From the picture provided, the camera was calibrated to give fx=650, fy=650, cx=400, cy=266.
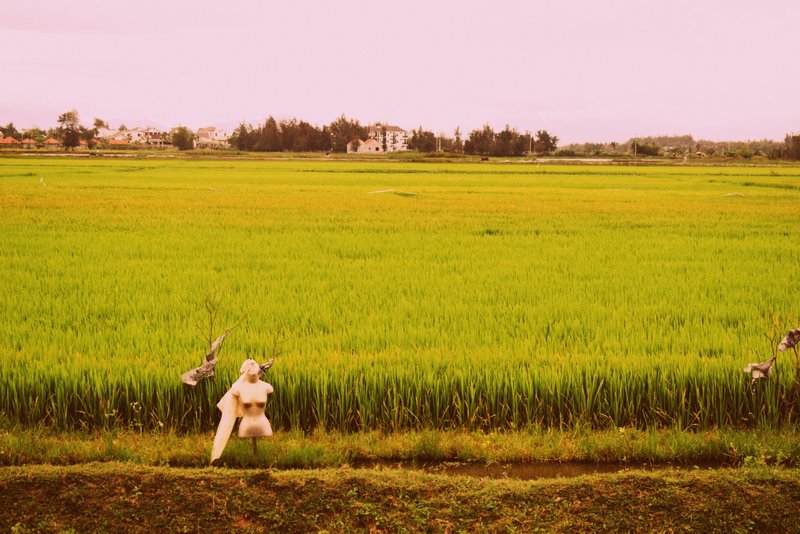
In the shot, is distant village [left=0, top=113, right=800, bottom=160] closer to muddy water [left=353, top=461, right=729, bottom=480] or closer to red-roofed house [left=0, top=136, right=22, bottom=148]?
red-roofed house [left=0, top=136, right=22, bottom=148]

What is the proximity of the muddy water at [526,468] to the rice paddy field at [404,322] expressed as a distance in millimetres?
384

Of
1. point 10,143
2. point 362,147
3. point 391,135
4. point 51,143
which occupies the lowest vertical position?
point 362,147

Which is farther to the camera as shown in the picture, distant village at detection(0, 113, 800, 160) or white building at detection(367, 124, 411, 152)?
white building at detection(367, 124, 411, 152)

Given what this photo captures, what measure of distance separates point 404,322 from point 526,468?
7.37 ft

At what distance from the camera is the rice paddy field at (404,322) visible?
376 centimetres

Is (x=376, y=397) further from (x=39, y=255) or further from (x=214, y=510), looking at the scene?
(x=39, y=255)

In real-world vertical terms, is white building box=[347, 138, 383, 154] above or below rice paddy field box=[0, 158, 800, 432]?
above

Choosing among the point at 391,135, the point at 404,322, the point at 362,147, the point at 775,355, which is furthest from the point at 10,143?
the point at 775,355

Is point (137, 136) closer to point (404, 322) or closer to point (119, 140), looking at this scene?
point (119, 140)

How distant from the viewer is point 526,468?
316cm

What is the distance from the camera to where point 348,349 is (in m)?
4.50

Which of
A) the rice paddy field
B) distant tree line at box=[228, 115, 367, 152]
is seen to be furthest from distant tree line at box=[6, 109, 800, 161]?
the rice paddy field

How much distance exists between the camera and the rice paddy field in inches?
148

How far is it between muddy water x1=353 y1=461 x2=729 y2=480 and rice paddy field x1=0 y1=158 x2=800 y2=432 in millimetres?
384
